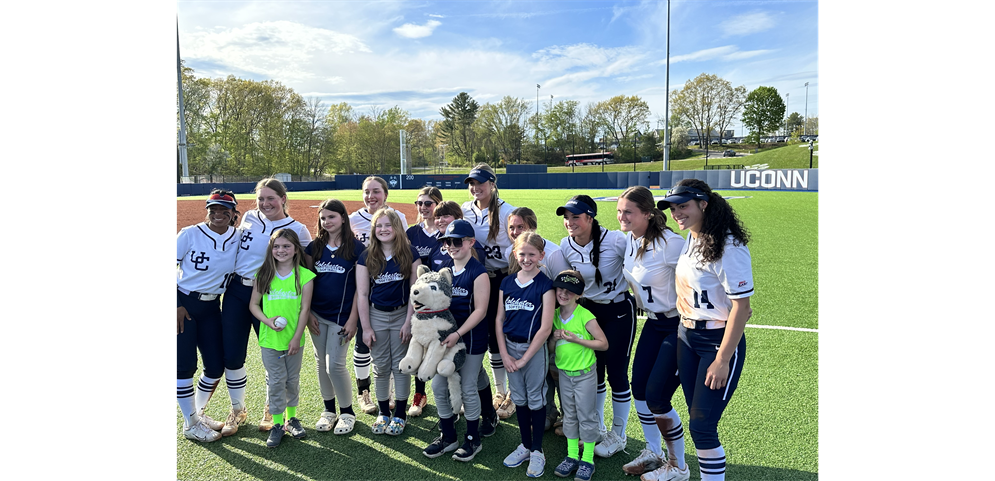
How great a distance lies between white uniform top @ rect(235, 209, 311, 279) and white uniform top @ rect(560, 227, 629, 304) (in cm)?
230

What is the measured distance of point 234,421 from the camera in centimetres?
408

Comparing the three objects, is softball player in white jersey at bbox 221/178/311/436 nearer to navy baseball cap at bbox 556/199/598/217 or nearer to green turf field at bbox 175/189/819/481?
green turf field at bbox 175/189/819/481

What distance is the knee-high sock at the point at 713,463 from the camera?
2806 millimetres

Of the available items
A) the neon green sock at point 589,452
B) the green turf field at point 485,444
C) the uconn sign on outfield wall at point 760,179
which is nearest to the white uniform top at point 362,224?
the green turf field at point 485,444

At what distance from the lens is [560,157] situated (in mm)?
70188

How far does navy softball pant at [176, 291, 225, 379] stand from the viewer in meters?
3.87

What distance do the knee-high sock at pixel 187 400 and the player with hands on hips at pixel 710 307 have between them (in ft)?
12.0

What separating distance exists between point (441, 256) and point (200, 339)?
1.98 m

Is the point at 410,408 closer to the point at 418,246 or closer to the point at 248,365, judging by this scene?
the point at 418,246

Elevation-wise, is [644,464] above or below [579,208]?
below

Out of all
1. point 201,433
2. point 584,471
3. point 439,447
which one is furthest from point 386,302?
point 584,471

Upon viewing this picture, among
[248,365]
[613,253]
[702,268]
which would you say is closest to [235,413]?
[248,365]

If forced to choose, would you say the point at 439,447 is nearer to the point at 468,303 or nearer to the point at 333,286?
the point at 468,303

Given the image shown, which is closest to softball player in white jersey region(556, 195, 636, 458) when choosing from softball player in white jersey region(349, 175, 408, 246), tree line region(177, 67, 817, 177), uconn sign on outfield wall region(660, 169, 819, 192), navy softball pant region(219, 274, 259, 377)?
softball player in white jersey region(349, 175, 408, 246)
